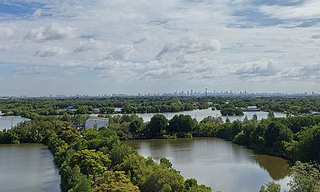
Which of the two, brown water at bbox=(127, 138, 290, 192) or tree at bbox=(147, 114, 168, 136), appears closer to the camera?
brown water at bbox=(127, 138, 290, 192)

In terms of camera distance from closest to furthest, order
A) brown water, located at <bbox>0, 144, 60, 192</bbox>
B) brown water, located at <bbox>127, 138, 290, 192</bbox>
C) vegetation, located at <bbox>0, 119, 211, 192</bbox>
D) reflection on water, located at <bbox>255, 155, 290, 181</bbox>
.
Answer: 1. vegetation, located at <bbox>0, 119, 211, 192</bbox>
2. brown water, located at <bbox>0, 144, 60, 192</bbox>
3. brown water, located at <bbox>127, 138, 290, 192</bbox>
4. reflection on water, located at <bbox>255, 155, 290, 181</bbox>

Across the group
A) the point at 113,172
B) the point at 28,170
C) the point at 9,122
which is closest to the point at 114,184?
the point at 113,172

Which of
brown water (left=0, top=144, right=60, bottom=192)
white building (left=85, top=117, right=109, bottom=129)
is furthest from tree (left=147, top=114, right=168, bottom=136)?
brown water (left=0, top=144, right=60, bottom=192)

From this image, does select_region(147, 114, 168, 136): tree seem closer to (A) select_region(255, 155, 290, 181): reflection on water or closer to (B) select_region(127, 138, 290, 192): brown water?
(B) select_region(127, 138, 290, 192): brown water

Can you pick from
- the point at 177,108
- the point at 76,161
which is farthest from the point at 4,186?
the point at 177,108

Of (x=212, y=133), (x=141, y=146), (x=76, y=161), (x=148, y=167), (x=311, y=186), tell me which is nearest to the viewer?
(x=311, y=186)

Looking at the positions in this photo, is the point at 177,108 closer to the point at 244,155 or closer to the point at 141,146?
the point at 141,146

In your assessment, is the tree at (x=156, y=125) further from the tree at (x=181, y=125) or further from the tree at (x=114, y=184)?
the tree at (x=114, y=184)

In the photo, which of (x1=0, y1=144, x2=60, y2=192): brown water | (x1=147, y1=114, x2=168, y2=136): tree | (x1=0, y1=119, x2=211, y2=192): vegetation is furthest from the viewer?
(x1=147, y1=114, x2=168, y2=136): tree

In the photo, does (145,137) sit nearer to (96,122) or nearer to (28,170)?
(96,122)
